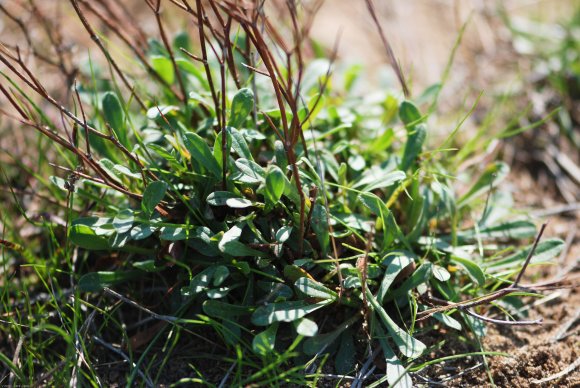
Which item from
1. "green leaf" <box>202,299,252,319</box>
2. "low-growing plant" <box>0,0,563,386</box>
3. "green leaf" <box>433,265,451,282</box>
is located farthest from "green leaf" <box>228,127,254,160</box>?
"green leaf" <box>433,265,451,282</box>

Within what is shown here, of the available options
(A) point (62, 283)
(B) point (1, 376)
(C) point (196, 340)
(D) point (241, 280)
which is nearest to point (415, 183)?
(D) point (241, 280)

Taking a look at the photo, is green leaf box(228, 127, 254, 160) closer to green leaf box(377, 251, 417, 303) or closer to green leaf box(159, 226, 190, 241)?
green leaf box(159, 226, 190, 241)

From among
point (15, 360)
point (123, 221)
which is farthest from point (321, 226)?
point (15, 360)

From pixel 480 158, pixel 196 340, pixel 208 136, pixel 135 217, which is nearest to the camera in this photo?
pixel 135 217

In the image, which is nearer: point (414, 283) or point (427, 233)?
point (414, 283)

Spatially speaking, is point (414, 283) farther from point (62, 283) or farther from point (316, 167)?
point (62, 283)

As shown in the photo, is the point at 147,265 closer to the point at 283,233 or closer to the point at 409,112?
the point at 283,233

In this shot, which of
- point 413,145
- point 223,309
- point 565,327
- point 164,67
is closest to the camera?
point 223,309

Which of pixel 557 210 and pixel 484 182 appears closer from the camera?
pixel 484 182

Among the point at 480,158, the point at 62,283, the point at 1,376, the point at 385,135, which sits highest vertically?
the point at 385,135
